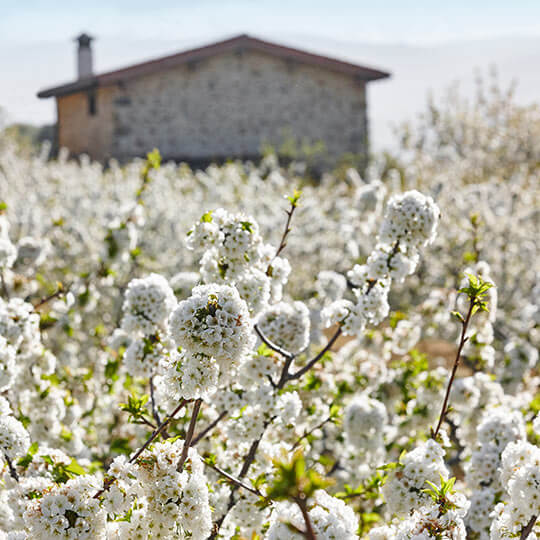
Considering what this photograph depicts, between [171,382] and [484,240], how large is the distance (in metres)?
7.28

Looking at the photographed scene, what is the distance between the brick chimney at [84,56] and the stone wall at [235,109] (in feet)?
8.23

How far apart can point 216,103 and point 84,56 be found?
14.1 feet

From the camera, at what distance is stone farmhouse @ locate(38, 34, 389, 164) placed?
18.1 metres

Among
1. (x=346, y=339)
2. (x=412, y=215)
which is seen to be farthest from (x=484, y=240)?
(x=412, y=215)

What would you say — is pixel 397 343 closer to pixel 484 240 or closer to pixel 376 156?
pixel 484 240

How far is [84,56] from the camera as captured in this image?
20.0m

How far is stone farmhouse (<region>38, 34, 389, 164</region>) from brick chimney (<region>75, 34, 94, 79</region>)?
3 centimetres

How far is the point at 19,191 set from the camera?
32.0ft

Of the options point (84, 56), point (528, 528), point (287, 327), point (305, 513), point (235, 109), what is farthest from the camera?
point (84, 56)

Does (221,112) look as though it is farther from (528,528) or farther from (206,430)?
(528,528)

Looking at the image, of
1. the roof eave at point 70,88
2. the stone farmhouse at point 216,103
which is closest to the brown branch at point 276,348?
the stone farmhouse at point 216,103

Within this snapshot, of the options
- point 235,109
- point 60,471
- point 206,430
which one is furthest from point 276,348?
point 235,109

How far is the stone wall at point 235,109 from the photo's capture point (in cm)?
1825

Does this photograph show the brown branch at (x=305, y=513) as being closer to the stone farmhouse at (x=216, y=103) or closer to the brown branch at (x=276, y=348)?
the brown branch at (x=276, y=348)
